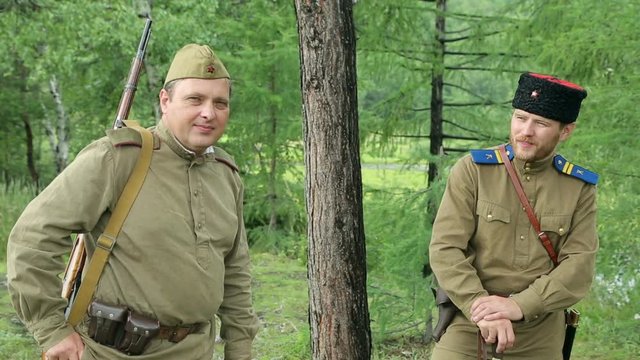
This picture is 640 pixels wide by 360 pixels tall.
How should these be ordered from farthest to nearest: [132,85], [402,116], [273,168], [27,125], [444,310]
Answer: [27,125] < [273,168] < [402,116] < [132,85] < [444,310]

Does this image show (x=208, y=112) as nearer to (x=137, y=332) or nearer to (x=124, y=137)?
(x=124, y=137)

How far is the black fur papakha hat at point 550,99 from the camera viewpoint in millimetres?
3342

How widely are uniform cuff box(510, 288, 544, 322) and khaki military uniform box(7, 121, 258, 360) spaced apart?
4.03ft

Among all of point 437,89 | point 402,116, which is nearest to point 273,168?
point 402,116

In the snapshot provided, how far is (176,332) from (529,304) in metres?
1.47

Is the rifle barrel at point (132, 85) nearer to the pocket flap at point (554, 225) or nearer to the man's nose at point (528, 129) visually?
the man's nose at point (528, 129)

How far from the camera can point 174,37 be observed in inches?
595

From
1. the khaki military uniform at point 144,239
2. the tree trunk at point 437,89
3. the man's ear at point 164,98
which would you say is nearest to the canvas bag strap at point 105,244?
the khaki military uniform at point 144,239

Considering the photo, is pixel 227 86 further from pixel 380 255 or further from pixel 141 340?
pixel 380 255

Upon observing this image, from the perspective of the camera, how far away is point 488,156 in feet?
11.4

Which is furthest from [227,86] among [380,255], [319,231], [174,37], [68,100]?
[68,100]

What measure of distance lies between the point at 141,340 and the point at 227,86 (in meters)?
1.02

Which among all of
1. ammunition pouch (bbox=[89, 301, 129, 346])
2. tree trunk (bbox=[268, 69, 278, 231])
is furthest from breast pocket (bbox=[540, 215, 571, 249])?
tree trunk (bbox=[268, 69, 278, 231])

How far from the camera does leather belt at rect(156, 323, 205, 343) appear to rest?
9.46 ft
